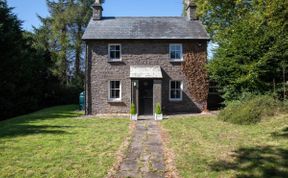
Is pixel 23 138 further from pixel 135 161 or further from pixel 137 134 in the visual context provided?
pixel 135 161

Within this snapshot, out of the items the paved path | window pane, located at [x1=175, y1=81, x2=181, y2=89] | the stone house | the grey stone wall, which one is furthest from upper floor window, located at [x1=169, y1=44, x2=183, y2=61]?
the paved path

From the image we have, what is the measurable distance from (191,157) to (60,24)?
4067 centimetres

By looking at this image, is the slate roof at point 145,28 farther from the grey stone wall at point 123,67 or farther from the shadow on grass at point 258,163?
the shadow on grass at point 258,163

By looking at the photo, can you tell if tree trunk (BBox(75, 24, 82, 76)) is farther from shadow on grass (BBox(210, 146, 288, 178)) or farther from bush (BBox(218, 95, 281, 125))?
shadow on grass (BBox(210, 146, 288, 178))

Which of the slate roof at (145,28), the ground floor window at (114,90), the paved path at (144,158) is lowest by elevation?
the paved path at (144,158)

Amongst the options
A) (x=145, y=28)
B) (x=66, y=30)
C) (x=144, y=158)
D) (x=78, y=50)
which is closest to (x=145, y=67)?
(x=145, y=28)

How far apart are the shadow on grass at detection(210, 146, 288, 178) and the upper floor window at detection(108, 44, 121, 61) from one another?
1538 cm

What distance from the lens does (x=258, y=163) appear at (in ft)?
28.5

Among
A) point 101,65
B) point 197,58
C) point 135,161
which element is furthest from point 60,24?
point 135,161

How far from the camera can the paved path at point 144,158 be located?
820 centimetres

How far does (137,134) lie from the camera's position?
14.6 m

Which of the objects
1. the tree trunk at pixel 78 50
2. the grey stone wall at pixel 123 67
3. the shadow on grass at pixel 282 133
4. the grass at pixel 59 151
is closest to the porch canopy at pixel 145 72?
the grey stone wall at pixel 123 67

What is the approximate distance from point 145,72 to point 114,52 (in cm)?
301

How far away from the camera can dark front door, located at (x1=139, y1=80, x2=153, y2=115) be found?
23.5 metres
